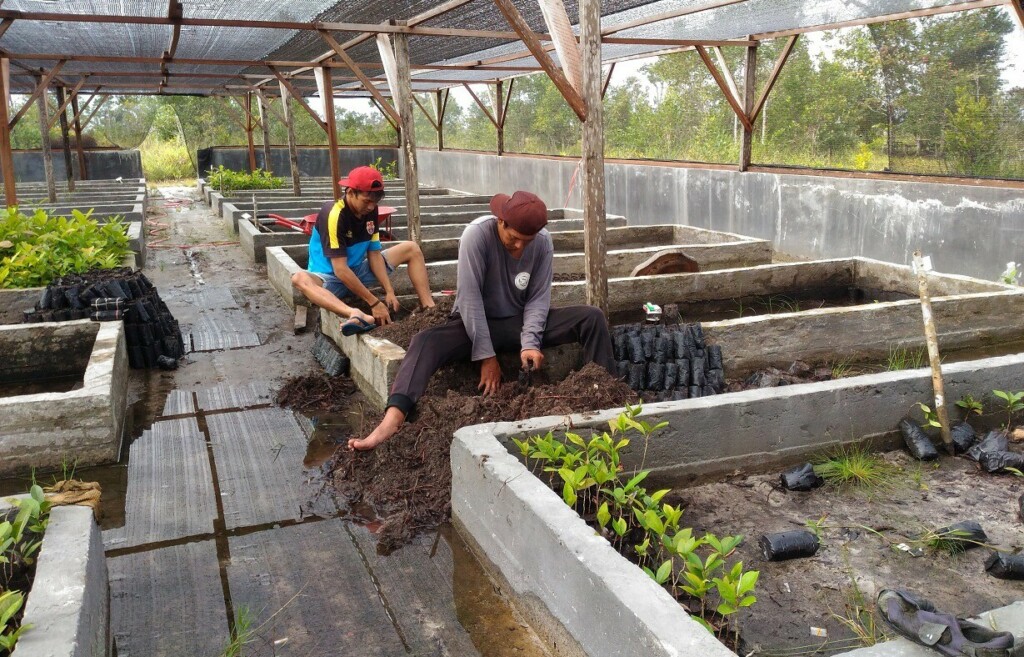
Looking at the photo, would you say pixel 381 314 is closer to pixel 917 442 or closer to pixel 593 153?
pixel 593 153

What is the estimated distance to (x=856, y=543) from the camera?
3.18m

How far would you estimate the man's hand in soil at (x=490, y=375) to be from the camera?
14.0 ft

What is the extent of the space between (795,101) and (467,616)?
12120 mm

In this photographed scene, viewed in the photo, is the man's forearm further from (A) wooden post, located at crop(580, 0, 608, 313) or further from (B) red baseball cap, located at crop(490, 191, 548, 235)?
(B) red baseball cap, located at crop(490, 191, 548, 235)

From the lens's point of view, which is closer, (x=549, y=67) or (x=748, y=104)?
(x=549, y=67)

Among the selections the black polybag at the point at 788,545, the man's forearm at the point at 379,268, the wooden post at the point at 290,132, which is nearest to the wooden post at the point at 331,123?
the wooden post at the point at 290,132

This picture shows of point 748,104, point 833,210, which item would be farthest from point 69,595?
point 748,104

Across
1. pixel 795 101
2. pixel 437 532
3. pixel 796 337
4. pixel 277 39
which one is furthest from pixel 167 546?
pixel 795 101

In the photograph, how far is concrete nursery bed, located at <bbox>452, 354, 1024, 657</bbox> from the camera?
7.13 feet

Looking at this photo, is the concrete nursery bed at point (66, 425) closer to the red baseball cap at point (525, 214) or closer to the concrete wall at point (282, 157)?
the red baseball cap at point (525, 214)

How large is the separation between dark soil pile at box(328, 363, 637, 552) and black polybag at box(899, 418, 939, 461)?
1.36 metres

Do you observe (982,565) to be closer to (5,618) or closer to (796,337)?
(796,337)

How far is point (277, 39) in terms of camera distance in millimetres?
10539

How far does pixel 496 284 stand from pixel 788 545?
80.7 inches
